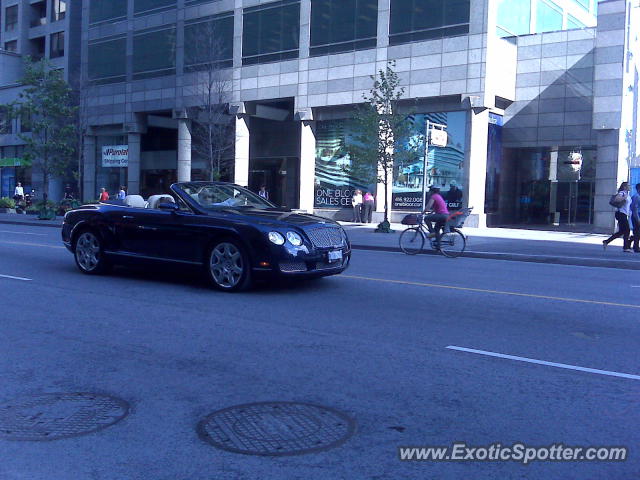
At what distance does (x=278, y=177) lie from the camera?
4103cm

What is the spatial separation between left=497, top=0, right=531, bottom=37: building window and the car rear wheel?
77.0 feet

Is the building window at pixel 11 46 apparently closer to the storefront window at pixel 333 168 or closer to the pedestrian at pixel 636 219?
the storefront window at pixel 333 168

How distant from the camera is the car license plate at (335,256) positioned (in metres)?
9.93

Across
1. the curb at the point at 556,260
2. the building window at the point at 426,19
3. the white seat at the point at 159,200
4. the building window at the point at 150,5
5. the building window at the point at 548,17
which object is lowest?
the curb at the point at 556,260

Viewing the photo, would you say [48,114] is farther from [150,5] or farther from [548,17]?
[548,17]

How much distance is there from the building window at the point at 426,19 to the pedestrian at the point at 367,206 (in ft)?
23.1

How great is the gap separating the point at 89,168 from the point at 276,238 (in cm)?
3930

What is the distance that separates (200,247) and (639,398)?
647cm

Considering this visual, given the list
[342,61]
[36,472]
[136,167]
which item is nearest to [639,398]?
[36,472]

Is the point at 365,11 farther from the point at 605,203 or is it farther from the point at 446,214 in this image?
the point at 446,214

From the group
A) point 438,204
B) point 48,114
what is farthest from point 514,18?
point 48,114

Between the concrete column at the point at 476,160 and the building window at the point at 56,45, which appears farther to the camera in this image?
the building window at the point at 56,45

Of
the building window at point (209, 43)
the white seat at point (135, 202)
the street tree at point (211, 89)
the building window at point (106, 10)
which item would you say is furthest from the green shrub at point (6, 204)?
the white seat at point (135, 202)

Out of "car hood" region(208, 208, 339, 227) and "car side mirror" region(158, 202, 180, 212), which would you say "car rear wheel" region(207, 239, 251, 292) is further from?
"car side mirror" region(158, 202, 180, 212)
